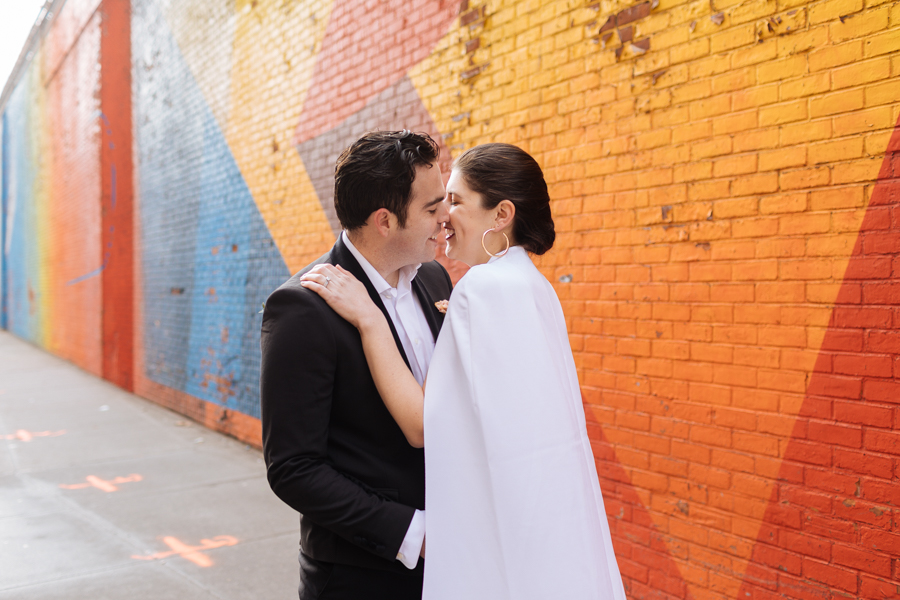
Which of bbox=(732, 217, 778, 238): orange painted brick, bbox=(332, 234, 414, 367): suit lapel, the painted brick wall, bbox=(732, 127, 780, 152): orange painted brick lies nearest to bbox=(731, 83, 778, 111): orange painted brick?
the painted brick wall

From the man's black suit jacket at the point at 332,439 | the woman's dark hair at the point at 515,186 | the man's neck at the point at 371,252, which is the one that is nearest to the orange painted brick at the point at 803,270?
the woman's dark hair at the point at 515,186

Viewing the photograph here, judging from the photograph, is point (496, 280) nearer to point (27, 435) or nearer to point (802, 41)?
point (802, 41)

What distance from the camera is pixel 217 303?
7859mm

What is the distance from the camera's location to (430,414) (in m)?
1.55

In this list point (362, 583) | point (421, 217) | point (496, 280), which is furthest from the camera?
point (421, 217)

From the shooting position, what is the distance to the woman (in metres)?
1.48

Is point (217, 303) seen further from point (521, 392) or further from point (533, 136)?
point (521, 392)

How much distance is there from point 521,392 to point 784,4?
2.18 m

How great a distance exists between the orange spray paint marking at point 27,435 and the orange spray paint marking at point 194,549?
160 inches

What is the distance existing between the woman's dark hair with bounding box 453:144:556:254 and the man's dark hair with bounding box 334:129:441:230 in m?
0.14

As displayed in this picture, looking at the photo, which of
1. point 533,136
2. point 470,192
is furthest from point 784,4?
point 470,192

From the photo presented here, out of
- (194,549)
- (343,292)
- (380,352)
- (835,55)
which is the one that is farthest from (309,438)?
(194,549)

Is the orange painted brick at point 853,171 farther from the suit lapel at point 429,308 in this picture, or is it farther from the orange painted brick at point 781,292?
the suit lapel at point 429,308

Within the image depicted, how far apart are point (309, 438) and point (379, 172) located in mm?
688
